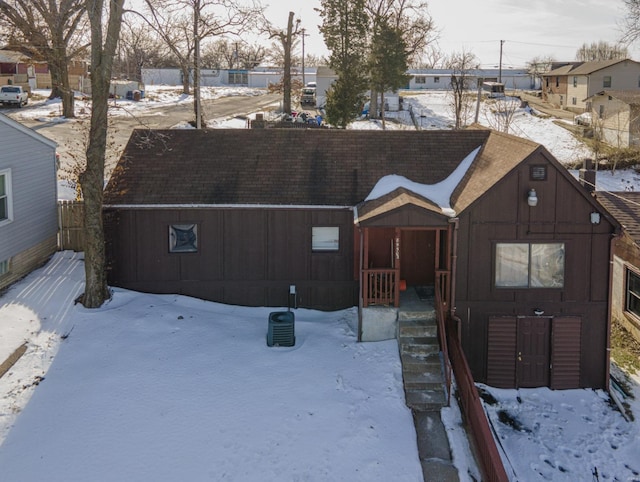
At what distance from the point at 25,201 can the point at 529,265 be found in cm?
1345

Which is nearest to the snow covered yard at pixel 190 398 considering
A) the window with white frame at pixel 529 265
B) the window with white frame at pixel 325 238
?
the window with white frame at pixel 325 238

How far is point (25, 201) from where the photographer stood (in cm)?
1566

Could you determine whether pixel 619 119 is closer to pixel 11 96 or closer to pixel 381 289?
pixel 381 289

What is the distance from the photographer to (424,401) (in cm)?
1166

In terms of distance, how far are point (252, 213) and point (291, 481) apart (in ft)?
25.7

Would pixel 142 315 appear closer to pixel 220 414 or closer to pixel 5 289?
pixel 5 289

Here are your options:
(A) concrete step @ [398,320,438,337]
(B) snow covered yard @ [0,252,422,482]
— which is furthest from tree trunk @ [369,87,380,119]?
(A) concrete step @ [398,320,438,337]

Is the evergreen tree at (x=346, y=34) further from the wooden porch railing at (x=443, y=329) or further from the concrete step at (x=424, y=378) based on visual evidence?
the concrete step at (x=424, y=378)

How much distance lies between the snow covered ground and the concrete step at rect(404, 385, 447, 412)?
0.23 m

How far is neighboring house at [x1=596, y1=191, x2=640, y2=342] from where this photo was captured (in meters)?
17.5

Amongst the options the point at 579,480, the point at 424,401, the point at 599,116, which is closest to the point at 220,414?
the point at 424,401

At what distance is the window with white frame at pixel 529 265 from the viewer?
14.1 m

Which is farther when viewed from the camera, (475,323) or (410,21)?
(410,21)

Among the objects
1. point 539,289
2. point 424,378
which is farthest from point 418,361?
point 539,289
